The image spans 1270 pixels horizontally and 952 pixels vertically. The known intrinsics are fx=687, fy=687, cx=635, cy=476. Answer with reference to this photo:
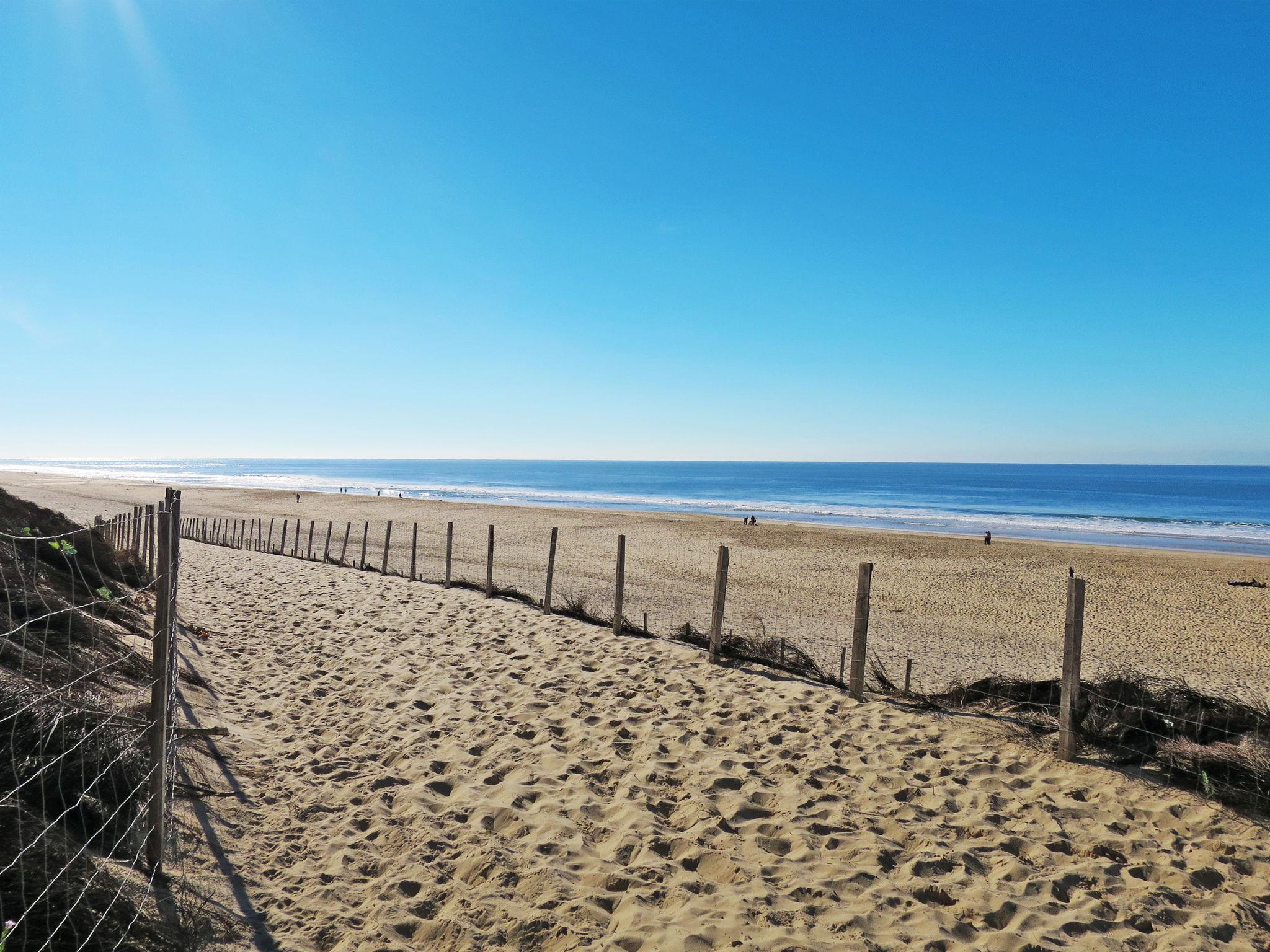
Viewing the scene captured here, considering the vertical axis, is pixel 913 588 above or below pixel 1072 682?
below

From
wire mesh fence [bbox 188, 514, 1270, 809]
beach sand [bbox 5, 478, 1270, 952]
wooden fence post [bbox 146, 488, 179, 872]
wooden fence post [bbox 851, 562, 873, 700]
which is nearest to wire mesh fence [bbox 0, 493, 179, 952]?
wooden fence post [bbox 146, 488, 179, 872]

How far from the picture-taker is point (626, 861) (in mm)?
4164

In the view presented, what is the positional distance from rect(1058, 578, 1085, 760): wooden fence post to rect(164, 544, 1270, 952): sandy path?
218 mm

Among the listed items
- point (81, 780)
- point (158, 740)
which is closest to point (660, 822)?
point (158, 740)

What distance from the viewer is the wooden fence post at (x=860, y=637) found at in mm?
6941

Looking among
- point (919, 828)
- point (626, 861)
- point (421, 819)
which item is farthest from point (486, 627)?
point (919, 828)

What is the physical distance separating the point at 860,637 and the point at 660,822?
3.33 meters

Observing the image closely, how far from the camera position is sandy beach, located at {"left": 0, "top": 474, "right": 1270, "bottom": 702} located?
523 inches

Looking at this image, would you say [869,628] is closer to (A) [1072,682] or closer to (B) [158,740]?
(A) [1072,682]

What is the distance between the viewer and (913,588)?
2105 cm

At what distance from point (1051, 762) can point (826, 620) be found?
33.9ft

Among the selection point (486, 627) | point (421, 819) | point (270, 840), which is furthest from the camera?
point (486, 627)

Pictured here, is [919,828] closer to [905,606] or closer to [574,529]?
[905,606]

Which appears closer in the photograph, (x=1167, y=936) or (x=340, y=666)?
(x=1167, y=936)
